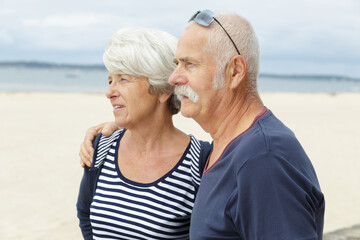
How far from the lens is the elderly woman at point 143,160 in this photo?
8.68ft

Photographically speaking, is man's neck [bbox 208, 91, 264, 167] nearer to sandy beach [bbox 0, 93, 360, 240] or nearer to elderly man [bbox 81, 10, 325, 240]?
elderly man [bbox 81, 10, 325, 240]

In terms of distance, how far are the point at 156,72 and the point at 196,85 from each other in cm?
62

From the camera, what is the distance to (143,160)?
9.39ft

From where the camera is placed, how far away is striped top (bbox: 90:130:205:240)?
2680mm

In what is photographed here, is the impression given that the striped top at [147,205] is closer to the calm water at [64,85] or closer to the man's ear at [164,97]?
the man's ear at [164,97]

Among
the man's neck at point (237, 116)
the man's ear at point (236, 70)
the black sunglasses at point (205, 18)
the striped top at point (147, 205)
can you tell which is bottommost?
the striped top at point (147, 205)

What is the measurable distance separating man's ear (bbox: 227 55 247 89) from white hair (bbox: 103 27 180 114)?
0.69 meters

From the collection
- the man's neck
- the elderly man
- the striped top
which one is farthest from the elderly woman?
the man's neck

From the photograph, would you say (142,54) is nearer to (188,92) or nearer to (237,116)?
(188,92)

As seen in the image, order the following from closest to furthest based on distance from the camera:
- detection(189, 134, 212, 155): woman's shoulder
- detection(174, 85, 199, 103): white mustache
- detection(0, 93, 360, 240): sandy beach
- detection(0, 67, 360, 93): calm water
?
detection(174, 85, 199, 103): white mustache, detection(189, 134, 212, 155): woman's shoulder, detection(0, 93, 360, 240): sandy beach, detection(0, 67, 360, 93): calm water

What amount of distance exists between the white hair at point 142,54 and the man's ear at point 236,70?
0.69 m

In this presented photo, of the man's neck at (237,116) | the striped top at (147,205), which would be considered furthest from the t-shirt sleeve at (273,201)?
the striped top at (147,205)

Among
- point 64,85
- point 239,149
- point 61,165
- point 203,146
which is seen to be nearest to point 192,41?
point 239,149

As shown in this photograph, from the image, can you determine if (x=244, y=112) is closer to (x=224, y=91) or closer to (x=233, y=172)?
(x=224, y=91)
